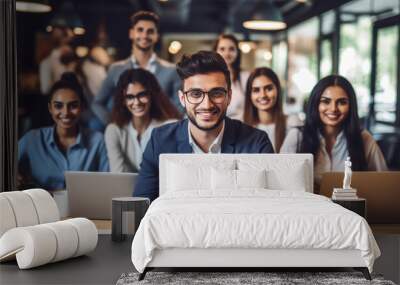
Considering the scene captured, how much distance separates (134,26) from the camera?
9109 mm

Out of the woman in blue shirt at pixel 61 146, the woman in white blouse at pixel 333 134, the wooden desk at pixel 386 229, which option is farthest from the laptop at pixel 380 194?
the woman in blue shirt at pixel 61 146

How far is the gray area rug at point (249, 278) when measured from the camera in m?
5.80

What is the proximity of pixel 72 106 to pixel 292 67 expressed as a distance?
2767 mm

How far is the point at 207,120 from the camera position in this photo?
9.08 metres

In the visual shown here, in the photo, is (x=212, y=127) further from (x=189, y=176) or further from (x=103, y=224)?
(x=103, y=224)

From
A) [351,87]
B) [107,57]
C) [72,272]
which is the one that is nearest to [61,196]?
[107,57]

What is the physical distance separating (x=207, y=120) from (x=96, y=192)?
5.27 feet

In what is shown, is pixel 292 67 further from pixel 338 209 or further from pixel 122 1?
pixel 338 209

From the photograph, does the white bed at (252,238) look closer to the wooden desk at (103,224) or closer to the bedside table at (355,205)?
the bedside table at (355,205)

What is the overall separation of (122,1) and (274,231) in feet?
14.1

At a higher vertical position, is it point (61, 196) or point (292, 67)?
point (292, 67)

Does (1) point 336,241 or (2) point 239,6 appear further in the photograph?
(2) point 239,6

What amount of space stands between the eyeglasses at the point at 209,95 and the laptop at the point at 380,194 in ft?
5.69

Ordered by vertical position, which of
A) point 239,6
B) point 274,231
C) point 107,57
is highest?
point 239,6
